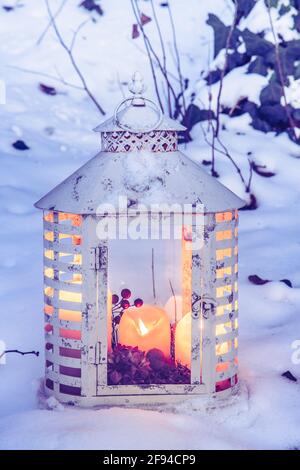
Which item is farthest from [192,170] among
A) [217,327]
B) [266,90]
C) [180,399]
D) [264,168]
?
[266,90]

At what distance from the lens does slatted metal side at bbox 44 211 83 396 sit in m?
3.23

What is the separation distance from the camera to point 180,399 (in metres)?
3.27

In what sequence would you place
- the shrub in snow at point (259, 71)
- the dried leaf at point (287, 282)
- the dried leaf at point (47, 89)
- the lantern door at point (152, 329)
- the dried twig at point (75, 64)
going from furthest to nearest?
1. the dried leaf at point (47, 89)
2. the dried twig at point (75, 64)
3. the shrub in snow at point (259, 71)
4. the dried leaf at point (287, 282)
5. the lantern door at point (152, 329)

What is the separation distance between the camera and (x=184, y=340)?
337cm

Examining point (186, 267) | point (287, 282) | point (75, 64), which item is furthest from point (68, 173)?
point (186, 267)

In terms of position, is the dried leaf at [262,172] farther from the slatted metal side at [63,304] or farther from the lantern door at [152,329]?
the slatted metal side at [63,304]

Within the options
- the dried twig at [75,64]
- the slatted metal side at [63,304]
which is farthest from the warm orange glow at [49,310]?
the dried twig at [75,64]

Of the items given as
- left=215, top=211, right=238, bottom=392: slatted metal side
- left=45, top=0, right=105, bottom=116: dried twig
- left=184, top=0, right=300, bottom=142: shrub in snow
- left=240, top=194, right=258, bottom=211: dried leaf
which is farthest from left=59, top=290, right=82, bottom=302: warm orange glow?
left=45, top=0, right=105, bottom=116: dried twig

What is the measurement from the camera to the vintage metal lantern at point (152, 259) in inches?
124

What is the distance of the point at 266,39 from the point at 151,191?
347 cm

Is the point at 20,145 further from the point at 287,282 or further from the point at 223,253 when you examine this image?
the point at 223,253

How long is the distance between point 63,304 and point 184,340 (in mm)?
478

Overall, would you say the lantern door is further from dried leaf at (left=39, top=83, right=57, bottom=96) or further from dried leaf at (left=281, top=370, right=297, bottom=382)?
dried leaf at (left=39, top=83, right=57, bottom=96)

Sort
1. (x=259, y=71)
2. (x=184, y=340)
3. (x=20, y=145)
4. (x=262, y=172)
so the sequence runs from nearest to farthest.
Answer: (x=184, y=340), (x=262, y=172), (x=20, y=145), (x=259, y=71)
